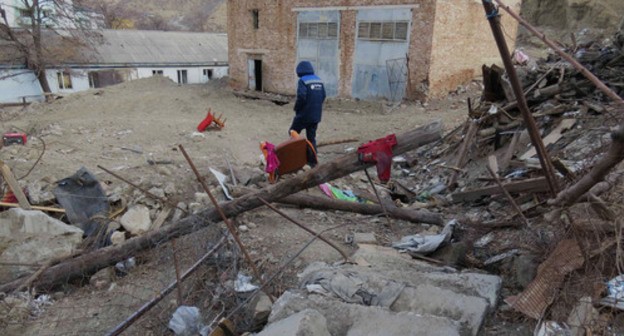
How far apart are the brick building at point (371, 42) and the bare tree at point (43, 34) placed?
813 centimetres

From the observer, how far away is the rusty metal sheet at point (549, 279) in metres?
2.48

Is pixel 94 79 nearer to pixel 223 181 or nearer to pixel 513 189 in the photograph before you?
pixel 223 181

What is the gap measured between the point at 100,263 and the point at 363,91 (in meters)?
11.6

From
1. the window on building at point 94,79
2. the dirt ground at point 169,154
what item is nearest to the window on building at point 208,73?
the window on building at point 94,79

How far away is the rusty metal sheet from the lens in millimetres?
2484

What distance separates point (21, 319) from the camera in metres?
3.64

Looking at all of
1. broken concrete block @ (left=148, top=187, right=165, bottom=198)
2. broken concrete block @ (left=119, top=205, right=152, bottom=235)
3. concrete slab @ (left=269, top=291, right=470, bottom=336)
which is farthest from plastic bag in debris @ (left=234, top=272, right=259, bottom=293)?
broken concrete block @ (left=148, top=187, right=165, bottom=198)

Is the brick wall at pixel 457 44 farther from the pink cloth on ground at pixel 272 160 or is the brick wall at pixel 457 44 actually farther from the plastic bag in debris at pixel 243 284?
the plastic bag in debris at pixel 243 284

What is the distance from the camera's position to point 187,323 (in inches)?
123

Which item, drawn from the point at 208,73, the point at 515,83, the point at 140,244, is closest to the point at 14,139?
the point at 140,244

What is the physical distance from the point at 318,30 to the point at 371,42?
7.60ft

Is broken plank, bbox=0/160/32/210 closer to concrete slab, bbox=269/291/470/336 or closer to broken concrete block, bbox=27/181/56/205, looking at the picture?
broken concrete block, bbox=27/181/56/205

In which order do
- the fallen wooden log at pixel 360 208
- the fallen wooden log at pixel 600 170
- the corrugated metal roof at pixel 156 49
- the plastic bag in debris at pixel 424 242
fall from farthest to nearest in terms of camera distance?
the corrugated metal roof at pixel 156 49, the fallen wooden log at pixel 360 208, the plastic bag in debris at pixel 424 242, the fallen wooden log at pixel 600 170

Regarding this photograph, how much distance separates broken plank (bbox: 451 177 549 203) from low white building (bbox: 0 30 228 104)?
18829mm
